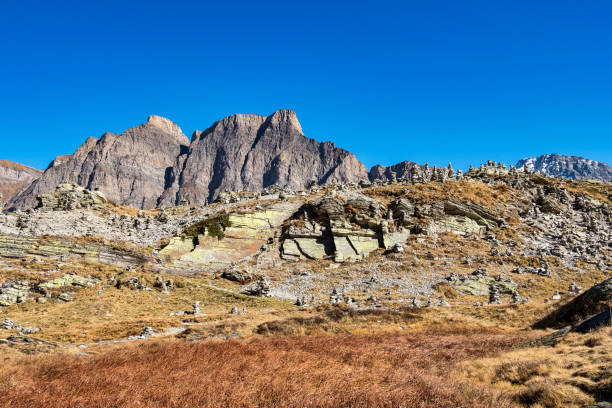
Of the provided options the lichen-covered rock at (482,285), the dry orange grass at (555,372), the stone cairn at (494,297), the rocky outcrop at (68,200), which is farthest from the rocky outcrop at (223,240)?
the dry orange grass at (555,372)

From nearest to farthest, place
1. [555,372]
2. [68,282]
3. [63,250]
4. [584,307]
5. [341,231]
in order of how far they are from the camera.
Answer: [555,372] → [584,307] → [68,282] → [63,250] → [341,231]

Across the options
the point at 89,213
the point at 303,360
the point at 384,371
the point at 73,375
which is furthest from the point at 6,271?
the point at 384,371

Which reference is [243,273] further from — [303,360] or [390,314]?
[303,360]

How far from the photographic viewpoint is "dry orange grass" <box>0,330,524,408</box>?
7.65 meters

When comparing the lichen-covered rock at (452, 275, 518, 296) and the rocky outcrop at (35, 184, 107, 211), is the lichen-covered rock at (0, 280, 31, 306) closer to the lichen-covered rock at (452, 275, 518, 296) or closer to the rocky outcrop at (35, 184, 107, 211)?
Result: the rocky outcrop at (35, 184, 107, 211)

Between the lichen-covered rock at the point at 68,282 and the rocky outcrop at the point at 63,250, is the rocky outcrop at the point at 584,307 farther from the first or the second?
the rocky outcrop at the point at 63,250

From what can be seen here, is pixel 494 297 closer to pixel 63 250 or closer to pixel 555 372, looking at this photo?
pixel 555 372

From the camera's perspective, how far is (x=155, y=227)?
163 ft

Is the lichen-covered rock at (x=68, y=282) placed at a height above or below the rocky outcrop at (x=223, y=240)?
below

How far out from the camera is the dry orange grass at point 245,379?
7.65 meters

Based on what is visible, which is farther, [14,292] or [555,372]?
[14,292]

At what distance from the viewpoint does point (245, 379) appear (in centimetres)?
929

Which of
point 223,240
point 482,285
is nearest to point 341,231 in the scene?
point 223,240

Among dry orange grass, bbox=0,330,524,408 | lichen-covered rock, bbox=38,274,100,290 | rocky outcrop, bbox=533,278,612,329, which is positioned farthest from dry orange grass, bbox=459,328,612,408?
lichen-covered rock, bbox=38,274,100,290
